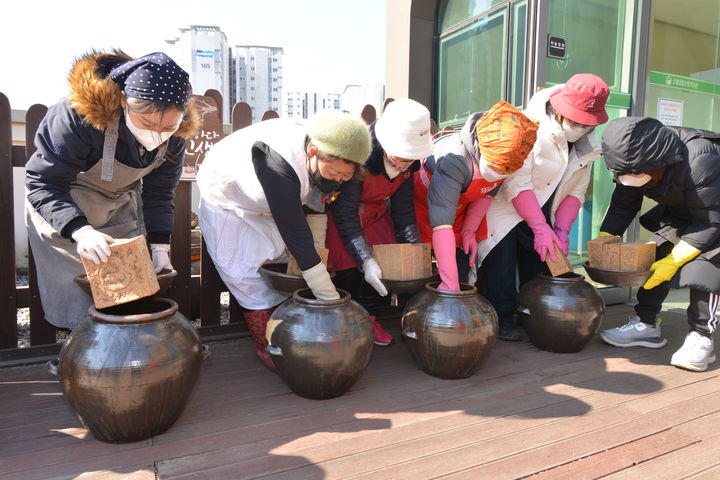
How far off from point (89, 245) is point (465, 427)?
169cm

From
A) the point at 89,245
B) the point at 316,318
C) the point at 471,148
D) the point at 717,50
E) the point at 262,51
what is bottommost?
the point at 316,318

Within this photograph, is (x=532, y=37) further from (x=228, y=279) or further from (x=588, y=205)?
(x=228, y=279)

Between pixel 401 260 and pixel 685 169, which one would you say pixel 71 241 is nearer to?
pixel 401 260

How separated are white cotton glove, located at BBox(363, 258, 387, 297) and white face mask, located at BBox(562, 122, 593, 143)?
55.1 inches

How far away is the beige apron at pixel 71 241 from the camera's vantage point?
2.34 meters

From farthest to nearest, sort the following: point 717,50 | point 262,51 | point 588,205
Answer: point 262,51 → point 717,50 → point 588,205

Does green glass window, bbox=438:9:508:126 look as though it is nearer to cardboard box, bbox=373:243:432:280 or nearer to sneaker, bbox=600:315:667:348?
sneaker, bbox=600:315:667:348

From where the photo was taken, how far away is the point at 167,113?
6.91 ft

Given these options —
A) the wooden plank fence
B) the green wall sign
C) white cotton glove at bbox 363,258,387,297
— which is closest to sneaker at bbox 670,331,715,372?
white cotton glove at bbox 363,258,387,297

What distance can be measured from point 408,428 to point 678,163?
205 centimetres

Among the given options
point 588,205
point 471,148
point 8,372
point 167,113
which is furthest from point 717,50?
point 8,372

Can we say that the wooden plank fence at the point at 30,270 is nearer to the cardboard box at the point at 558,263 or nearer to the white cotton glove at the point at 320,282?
the white cotton glove at the point at 320,282

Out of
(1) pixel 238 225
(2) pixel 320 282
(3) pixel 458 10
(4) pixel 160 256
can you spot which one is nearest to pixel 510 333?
(2) pixel 320 282

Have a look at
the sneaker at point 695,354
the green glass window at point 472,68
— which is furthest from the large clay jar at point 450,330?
the green glass window at point 472,68
